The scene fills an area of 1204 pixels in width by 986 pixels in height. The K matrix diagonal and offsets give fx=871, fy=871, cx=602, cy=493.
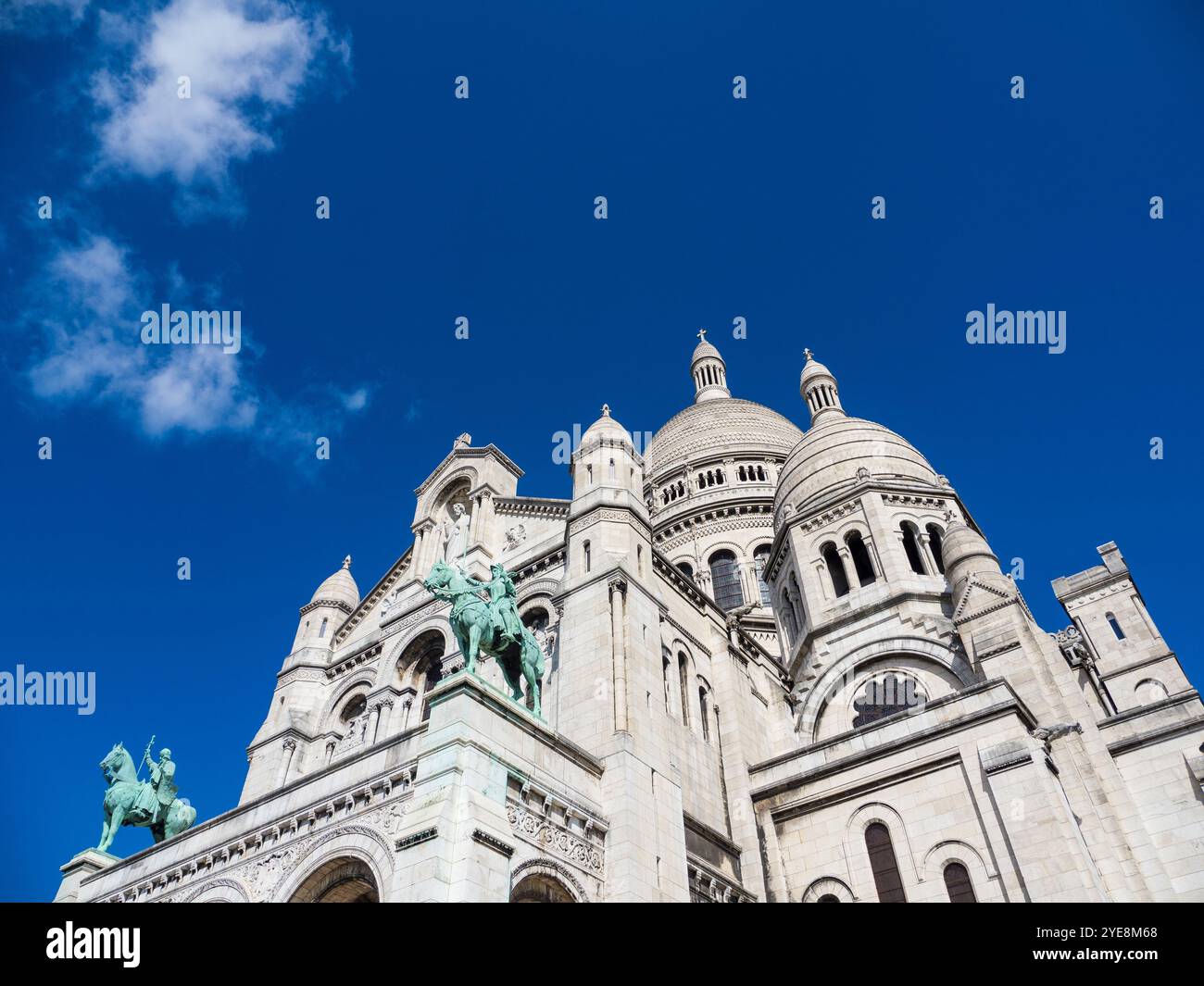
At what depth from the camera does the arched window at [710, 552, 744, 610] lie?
158 feet

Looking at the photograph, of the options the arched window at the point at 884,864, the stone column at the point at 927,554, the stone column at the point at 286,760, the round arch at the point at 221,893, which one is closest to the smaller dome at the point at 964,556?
the stone column at the point at 927,554

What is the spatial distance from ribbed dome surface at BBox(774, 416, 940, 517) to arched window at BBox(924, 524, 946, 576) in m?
2.04

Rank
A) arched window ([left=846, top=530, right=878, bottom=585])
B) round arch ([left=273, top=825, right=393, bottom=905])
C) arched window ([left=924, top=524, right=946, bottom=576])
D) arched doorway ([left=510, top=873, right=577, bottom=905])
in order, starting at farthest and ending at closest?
arched window ([left=846, top=530, right=878, bottom=585])
arched window ([left=924, top=524, right=946, bottom=576])
round arch ([left=273, top=825, right=393, bottom=905])
arched doorway ([left=510, top=873, right=577, bottom=905])

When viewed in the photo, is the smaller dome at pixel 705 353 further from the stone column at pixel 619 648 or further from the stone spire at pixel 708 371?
the stone column at pixel 619 648

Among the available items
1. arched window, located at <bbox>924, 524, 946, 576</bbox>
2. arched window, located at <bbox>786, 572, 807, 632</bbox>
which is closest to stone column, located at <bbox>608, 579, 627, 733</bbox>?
arched window, located at <bbox>786, 572, 807, 632</bbox>

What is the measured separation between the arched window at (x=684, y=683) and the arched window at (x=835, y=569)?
9.43m

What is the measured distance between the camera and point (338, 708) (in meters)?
33.7

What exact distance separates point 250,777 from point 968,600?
26.3 meters

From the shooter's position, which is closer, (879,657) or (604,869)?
(604,869)

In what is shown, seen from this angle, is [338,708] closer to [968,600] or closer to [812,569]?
[812,569]

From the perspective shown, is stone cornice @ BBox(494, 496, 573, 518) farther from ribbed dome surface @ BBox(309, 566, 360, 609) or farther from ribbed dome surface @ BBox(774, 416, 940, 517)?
ribbed dome surface @ BBox(774, 416, 940, 517)

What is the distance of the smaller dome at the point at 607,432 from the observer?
97.5ft
